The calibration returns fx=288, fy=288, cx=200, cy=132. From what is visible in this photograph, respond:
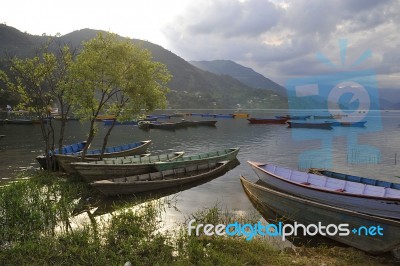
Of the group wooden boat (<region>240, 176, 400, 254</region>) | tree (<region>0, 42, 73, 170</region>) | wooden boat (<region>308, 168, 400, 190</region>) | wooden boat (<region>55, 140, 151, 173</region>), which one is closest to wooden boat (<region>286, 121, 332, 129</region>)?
wooden boat (<region>55, 140, 151, 173</region>)

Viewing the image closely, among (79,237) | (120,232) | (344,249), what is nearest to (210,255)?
(120,232)

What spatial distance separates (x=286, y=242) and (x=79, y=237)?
987 centimetres

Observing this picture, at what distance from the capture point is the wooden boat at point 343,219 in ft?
40.2

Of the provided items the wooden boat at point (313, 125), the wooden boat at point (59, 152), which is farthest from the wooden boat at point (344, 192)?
the wooden boat at point (313, 125)

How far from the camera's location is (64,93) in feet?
86.2

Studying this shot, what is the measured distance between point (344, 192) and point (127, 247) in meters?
12.6

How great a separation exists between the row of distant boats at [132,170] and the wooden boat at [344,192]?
6653 mm

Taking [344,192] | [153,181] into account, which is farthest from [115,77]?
[344,192]

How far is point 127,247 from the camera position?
11508 mm

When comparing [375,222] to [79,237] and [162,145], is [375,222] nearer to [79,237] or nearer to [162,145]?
[79,237]

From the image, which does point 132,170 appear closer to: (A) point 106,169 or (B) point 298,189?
(A) point 106,169

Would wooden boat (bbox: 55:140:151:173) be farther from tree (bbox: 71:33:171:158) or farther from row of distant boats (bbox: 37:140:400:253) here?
tree (bbox: 71:33:171:158)

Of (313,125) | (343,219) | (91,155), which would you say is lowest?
(313,125)

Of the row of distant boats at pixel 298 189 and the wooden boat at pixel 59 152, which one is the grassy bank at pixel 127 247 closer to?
the row of distant boats at pixel 298 189
